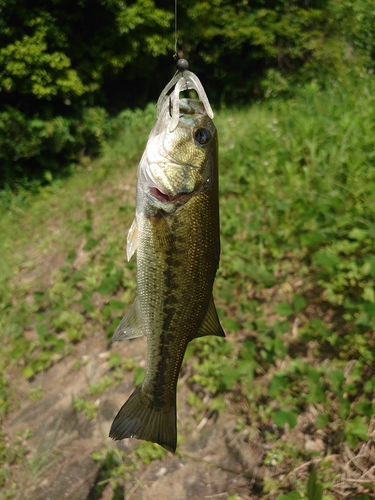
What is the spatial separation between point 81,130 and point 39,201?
159 cm

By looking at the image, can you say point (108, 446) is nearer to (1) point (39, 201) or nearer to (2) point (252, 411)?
(2) point (252, 411)

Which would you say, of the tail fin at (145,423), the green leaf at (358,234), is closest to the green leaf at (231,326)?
the green leaf at (358,234)

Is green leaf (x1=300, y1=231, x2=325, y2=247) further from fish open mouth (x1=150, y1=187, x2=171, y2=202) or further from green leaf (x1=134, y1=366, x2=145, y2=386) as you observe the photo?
fish open mouth (x1=150, y1=187, x2=171, y2=202)

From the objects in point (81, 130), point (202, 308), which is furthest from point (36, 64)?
point (202, 308)

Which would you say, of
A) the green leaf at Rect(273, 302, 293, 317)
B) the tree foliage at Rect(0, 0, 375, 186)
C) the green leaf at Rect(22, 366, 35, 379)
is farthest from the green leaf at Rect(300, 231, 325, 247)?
the tree foliage at Rect(0, 0, 375, 186)

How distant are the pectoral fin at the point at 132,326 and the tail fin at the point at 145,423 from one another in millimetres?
265

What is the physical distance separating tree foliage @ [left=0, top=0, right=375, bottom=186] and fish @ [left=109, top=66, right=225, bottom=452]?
17.2 ft

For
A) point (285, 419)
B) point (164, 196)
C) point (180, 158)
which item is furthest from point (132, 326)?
point (285, 419)

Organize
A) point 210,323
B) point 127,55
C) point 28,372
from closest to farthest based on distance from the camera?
point 210,323
point 28,372
point 127,55

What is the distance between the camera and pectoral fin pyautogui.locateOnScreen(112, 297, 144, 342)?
1.63m

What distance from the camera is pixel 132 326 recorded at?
1.65 meters

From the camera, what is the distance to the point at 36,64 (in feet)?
18.7

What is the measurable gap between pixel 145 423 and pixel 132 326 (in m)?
0.43

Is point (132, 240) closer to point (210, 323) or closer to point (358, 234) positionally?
point (210, 323)
